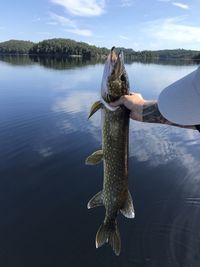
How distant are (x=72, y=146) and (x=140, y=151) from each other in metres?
2.68

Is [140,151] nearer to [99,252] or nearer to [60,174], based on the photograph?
[60,174]

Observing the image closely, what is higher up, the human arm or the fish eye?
the fish eye

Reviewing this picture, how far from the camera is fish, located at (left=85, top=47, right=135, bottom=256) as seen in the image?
2.80 meters

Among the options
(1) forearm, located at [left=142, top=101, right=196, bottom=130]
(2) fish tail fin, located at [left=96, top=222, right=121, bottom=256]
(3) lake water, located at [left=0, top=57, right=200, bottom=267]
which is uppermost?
(1) forearm, located at [left=142, top=101, right=196, bottom=130]

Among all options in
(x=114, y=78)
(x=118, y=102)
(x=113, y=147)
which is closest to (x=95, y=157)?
(x=113, y=147)

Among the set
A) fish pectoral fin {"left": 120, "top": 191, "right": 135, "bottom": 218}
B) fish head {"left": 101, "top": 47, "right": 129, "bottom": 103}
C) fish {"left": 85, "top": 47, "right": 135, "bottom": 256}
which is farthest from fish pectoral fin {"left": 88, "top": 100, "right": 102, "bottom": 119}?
fish pectoral fin {"left": 120, "top": 191, "right": 135, "bottom": 218}

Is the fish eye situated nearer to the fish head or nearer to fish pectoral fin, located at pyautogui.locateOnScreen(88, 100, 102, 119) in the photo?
the fish head

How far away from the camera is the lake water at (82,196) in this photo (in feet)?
23.2

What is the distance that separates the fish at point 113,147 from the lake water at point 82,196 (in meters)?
3.69

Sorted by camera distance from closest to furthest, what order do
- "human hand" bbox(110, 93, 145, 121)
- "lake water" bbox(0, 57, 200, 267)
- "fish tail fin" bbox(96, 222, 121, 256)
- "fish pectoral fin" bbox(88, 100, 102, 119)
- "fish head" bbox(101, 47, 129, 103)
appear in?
"fish head" bbox(101, 47, 129, 103)
"human hand" bbox(110, 93, 145, 121)
"fish pectoral fin" bbox(88, 100, 102, 119)
"fish tail fin" bbox(96, 222, 121, 256)
"lake water" bbox(0, 57, 200, 267)

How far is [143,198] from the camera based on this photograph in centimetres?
913

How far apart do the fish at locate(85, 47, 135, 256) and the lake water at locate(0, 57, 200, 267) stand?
3.69 meters

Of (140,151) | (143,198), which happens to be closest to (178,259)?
(143,198)

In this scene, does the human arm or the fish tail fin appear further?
the fish tail fin
